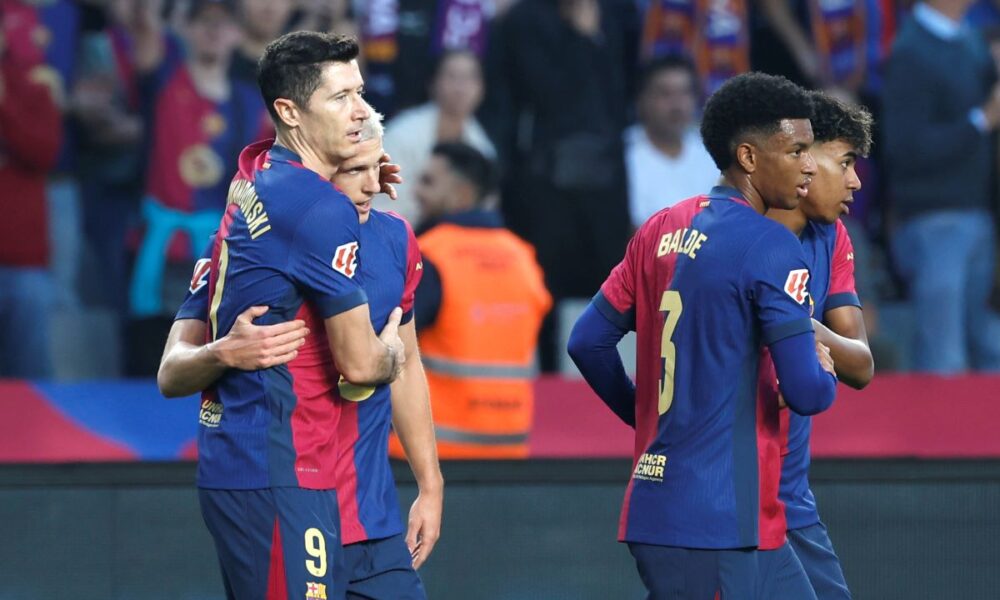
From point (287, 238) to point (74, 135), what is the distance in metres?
4.97

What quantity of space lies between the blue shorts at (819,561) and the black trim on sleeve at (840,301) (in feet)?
1.92

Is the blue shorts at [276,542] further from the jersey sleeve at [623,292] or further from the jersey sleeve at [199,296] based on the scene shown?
the jersey sleeve at [623,292]

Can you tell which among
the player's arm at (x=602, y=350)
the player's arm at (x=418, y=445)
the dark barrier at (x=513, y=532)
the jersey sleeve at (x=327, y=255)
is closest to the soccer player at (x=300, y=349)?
the jersey sleeve at (x=327, y=255)

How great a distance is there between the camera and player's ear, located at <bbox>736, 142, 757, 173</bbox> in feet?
12.9

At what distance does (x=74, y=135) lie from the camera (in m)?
8.34

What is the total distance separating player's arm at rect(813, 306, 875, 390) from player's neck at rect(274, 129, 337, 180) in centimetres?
124

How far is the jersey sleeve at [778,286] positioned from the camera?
372 centimetres

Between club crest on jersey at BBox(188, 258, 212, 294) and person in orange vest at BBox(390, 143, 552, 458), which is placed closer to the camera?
club crest on jersey at BBox(188, 258, 212, 294)

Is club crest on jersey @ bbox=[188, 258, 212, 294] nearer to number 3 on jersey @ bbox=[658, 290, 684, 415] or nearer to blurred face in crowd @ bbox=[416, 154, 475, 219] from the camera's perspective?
number 3 on jersey @ bbox=[658, 290, 684, 415]

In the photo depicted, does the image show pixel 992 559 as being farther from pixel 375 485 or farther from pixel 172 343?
pixel 172 343

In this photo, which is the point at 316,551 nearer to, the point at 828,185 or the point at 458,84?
the point at 828,185

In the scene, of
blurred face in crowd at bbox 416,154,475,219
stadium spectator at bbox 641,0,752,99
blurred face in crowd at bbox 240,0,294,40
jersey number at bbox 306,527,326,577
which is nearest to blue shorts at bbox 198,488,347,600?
jersey number at bbox 306,527,326,577

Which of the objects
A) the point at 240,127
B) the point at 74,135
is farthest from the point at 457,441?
the point at 74,135

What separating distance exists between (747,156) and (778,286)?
379 mm
